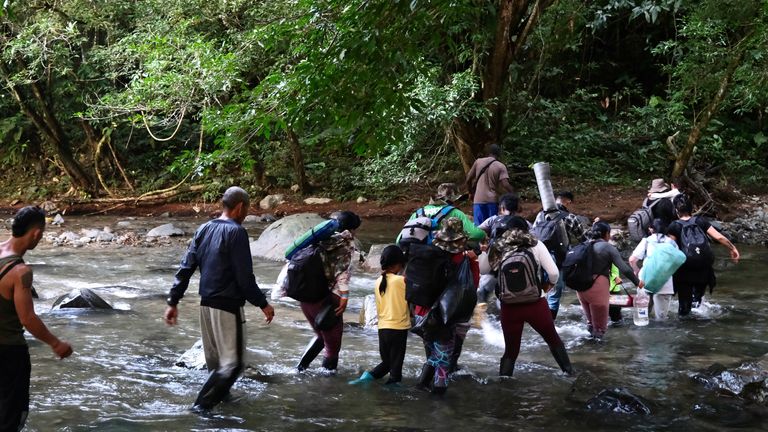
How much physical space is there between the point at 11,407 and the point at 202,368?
275 centimetres

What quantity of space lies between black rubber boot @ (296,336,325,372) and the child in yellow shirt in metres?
0.75

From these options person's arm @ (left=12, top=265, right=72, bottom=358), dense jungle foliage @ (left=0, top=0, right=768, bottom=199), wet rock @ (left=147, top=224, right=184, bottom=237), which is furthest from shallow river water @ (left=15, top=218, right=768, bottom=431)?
wet rock @ (left=147, top=224, right=184, bottom=237)

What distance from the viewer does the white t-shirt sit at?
29.3ft

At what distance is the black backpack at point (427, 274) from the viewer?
6.20m

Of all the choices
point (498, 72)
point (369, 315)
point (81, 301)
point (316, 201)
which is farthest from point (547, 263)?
point (316, 201)

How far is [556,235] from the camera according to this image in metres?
8.28

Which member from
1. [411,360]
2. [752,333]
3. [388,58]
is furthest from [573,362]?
[388,58]

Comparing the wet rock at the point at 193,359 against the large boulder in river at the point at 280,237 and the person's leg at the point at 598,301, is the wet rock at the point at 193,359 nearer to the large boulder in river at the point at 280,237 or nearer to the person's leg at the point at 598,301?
the person's leg at the point at 598,301

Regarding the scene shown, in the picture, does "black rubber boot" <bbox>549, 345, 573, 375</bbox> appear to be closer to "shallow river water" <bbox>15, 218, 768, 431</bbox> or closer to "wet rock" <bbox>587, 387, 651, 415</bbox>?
"shallow river water" <bbox>15, 218, 768, 431</bbox>

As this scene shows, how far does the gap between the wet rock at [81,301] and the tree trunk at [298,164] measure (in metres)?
12.1

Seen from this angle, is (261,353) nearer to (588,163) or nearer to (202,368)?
(202,368)

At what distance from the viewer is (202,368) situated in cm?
716

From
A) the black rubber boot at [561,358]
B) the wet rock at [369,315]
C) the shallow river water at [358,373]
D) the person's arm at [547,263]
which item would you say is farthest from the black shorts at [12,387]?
the wet rock at [369,315]

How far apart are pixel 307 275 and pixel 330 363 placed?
97 cm
